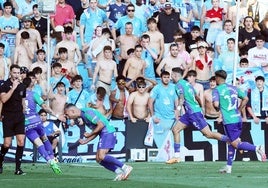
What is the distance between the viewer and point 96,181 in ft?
62.3

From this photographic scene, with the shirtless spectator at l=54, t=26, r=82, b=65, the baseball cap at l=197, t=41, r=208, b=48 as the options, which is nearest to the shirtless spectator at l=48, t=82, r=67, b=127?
the shirtless spectator at l=54, t=26, r=82, b=65

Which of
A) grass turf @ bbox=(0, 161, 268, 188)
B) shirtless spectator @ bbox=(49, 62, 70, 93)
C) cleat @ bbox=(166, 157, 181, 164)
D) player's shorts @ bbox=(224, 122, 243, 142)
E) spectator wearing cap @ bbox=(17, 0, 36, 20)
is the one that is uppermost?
spectator wearing cap @ bbox=(17, 0, 36, 20)

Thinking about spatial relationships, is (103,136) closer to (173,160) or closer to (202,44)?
(173,160)

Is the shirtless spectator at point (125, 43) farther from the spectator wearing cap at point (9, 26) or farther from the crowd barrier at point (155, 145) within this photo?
the spectator wearing cap at point (9, 26)

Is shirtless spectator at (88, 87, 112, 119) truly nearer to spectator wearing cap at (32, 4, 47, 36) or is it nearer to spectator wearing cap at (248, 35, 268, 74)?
spectator wearing cap at (32, 4, 47, 36)

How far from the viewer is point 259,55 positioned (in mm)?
29125

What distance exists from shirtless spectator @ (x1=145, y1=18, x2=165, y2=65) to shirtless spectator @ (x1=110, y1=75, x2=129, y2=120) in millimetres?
1617

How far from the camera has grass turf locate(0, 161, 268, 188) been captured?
18.2 metres

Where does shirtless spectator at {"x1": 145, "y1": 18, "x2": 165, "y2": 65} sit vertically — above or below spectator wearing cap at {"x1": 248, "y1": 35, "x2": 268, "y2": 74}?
above

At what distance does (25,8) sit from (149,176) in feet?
33.1

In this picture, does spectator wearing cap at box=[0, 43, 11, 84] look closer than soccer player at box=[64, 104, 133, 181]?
No

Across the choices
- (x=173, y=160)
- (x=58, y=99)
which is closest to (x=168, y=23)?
(x=58, y=99)

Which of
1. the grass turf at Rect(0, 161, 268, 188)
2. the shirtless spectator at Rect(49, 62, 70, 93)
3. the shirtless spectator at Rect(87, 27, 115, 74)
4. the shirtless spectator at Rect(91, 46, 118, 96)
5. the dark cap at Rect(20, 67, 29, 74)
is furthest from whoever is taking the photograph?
the shirtless spectator at Rect(87, 27, 115, 74)

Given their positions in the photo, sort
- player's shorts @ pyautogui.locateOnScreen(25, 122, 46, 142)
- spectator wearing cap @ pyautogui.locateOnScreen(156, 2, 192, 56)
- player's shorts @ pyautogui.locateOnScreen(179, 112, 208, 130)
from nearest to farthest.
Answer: player's shorts @ pyautogui.locateOnScreen(25, 122, 46, 142)
player's shorts @ pyautogui.locateOnScreen(179, 112, 208, 130)
spectator wearing cap @ pyautogui.locateOnScreen(156, 2, 192, 56)
